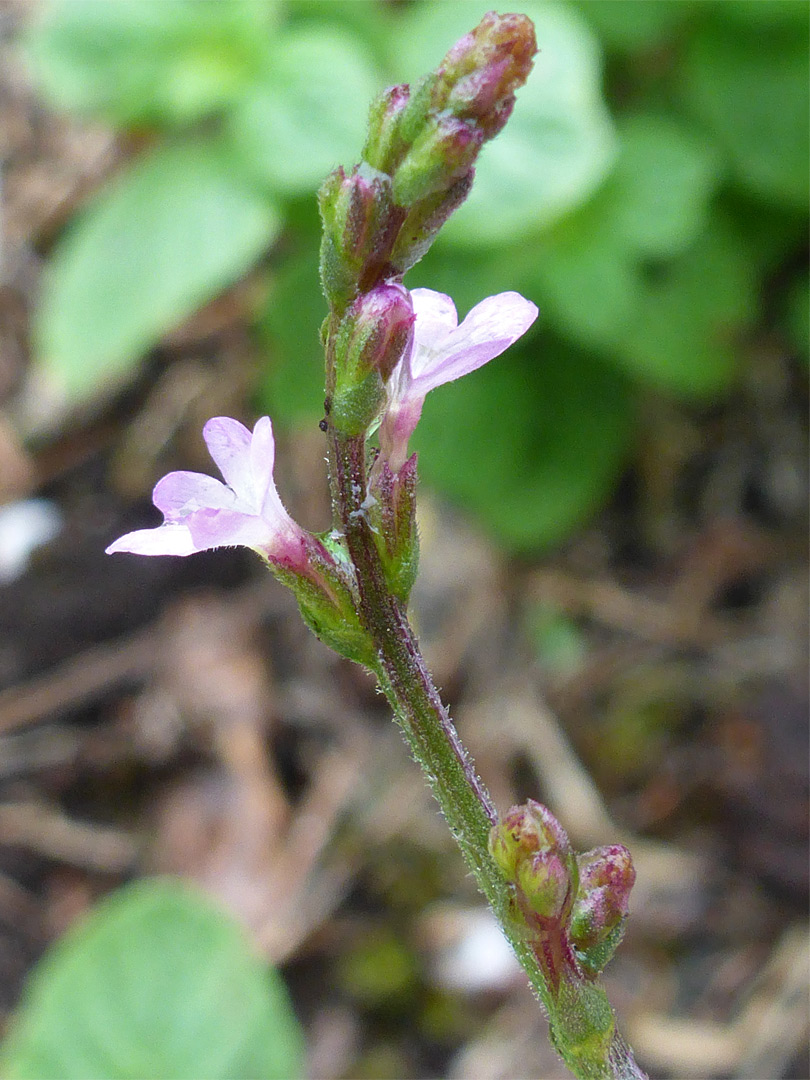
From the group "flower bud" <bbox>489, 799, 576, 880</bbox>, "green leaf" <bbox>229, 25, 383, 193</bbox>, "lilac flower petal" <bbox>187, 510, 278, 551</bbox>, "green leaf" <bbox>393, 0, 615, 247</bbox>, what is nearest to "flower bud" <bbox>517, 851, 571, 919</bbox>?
"flower bud" <bbox>489, 799, 576, 880</bbox>

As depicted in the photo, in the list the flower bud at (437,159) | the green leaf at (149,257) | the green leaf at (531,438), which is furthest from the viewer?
the green leaf at (531,438)

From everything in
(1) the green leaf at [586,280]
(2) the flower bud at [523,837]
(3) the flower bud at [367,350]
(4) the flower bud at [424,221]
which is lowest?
(1) the green leaf at [586,280]

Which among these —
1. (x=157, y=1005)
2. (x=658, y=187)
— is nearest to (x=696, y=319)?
(x=658, y=187)

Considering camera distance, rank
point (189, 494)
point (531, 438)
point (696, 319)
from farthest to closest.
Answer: point (531, 438) → point (696, 319) → point (189, 494)

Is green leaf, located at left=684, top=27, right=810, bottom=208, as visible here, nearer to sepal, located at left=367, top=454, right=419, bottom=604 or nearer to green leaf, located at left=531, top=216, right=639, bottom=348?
green leaf, located at left=531, top=216, right=639, bottom=348

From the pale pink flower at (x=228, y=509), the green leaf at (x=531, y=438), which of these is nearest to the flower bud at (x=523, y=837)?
the pale pink flower at (x=228, y=509)

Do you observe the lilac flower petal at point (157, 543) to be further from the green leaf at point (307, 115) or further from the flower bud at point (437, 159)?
the green leaf at point (307, 115)

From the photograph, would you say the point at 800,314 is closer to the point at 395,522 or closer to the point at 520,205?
the point at 520,205
